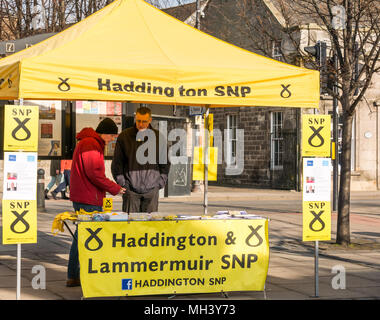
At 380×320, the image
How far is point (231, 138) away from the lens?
33.2 meters

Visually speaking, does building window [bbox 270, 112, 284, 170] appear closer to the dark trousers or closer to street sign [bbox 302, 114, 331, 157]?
the dark trousers

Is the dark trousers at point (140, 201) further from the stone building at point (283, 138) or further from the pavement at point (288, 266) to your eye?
the stone building at point (283, 138)

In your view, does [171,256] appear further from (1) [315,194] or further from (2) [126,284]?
(1) [315,194]

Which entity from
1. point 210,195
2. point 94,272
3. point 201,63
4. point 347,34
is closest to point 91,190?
point 94,272

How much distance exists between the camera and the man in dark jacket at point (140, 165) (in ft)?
28.2

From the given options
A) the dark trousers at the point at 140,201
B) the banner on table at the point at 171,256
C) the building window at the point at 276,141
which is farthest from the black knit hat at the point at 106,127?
the building window at the point at 276,141

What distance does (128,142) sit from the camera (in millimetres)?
8656

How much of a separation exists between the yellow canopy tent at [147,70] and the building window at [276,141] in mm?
22196

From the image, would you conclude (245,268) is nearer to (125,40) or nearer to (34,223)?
(34,223)

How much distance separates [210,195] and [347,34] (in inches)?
543

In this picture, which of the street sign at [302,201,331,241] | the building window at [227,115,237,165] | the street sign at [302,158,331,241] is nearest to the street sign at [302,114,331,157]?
the street sign at [302,158,331,241]

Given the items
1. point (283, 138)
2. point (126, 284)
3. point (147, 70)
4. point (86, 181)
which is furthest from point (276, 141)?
point (126, 284)

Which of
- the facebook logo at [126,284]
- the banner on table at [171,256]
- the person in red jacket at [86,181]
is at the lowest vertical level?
the facebook logo at [126,284]

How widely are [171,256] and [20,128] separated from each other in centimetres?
201
